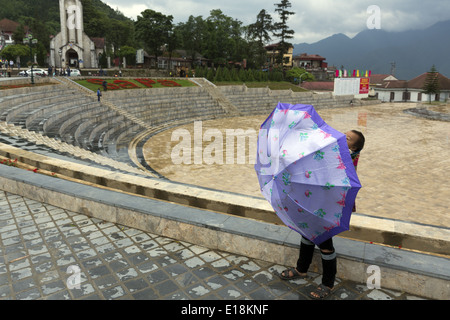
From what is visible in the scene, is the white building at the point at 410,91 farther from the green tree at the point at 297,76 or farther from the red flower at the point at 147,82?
the red flower at the point at 147,82

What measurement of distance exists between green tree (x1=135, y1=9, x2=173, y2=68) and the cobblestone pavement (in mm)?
58813

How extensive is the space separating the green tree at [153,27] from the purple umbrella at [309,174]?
60.7 m

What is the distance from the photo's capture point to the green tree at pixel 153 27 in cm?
5881

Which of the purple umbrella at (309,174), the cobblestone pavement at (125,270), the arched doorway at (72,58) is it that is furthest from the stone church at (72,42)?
the purple umbrella at (309,174)

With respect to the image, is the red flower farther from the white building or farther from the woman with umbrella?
the white building

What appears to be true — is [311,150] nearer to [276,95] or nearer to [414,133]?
[414,133]

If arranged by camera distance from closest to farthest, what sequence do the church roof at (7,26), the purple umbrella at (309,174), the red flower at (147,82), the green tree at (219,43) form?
the purple umbrella at (309,174) < the red flower at (147,82) < the green tree at (219,43) < the church roof at (7,26)

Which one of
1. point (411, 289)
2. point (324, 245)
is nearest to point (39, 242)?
point (324, 245)

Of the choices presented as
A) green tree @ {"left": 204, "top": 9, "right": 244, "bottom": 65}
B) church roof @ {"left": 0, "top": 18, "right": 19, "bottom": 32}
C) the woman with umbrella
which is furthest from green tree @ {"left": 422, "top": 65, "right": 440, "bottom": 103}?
church roof @ {"left": 0, "top": 18, "right": 19, "bottom": 32}

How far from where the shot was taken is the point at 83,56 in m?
59.4

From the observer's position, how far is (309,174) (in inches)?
139

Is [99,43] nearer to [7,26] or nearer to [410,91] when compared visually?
[7,26]

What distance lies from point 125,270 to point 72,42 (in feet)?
206

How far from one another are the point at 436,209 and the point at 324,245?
10740mm
